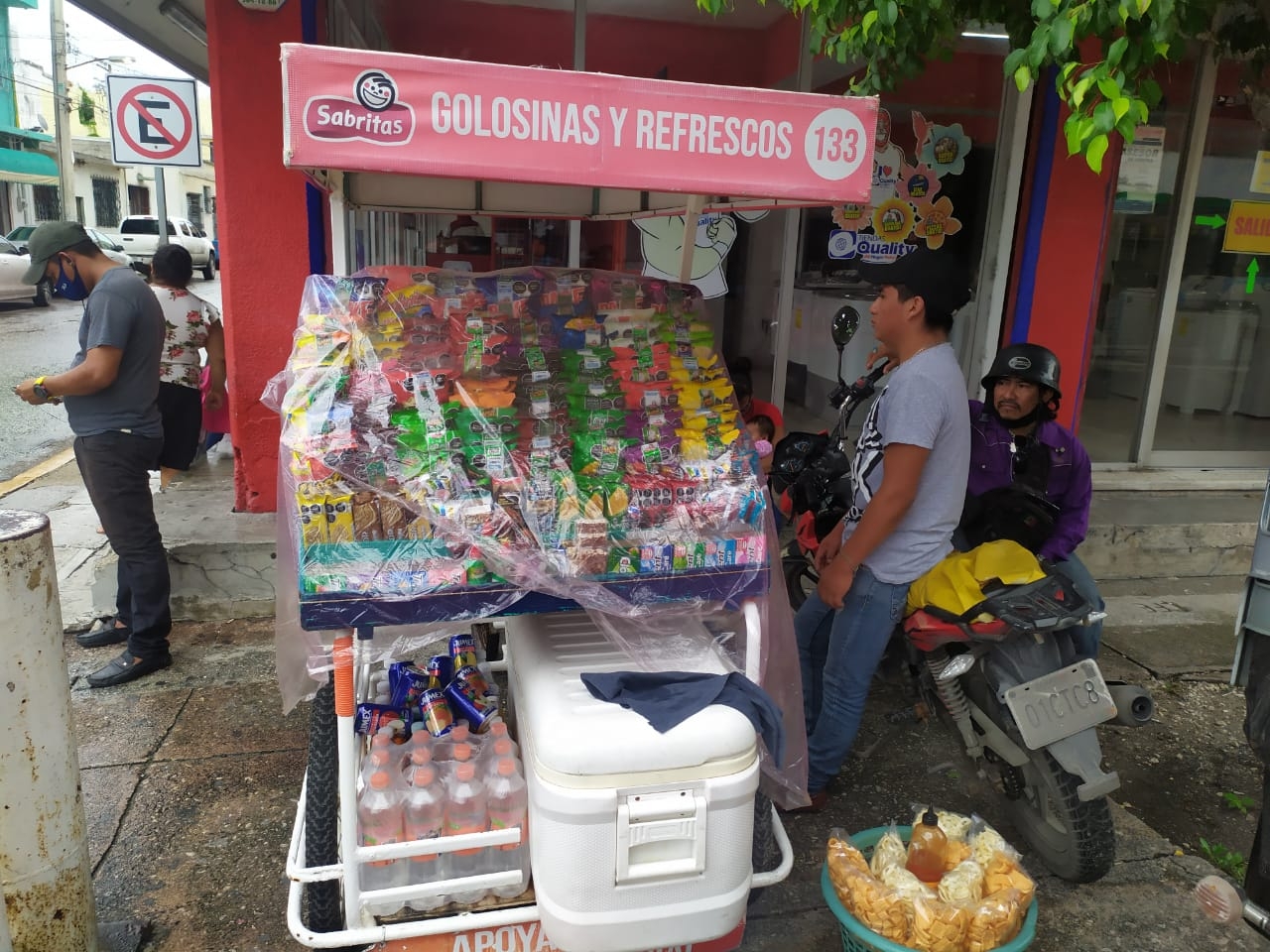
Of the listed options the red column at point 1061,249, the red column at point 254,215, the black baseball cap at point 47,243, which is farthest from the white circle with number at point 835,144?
the red column at point 1061,249

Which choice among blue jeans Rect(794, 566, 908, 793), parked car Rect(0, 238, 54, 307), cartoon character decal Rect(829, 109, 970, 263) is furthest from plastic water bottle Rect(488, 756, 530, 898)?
parked car Rect(0, 238, 54, 307)

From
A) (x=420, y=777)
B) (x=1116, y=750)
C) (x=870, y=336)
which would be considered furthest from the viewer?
(x=870, y=336)

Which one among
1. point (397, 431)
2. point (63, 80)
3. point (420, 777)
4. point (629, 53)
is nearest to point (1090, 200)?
point (629, 53)

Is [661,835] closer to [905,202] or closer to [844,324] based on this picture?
[844,324]

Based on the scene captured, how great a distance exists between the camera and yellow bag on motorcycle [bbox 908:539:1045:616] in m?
2.83

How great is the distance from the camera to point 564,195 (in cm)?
375

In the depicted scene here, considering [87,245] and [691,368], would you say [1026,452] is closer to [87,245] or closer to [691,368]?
[691,368]

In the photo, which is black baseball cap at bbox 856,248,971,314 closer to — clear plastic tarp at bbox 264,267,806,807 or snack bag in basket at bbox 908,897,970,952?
clear plastic tarp at bbox 264,267,806,807

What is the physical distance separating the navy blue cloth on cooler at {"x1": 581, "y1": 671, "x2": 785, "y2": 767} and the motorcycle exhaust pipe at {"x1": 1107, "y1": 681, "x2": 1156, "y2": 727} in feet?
4.17

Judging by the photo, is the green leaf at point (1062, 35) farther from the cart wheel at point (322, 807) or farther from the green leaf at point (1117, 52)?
the cart wheel at point (322, 807)

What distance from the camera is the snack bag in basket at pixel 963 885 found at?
7.30 feet

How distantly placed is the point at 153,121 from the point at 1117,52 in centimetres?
720

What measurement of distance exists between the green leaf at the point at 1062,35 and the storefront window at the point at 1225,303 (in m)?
4.51

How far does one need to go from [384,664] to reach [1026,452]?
2485 mm
